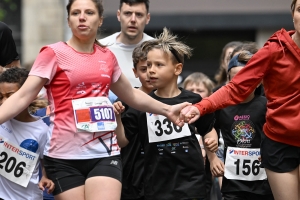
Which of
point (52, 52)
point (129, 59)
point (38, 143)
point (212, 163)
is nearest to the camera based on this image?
point (52, 52)

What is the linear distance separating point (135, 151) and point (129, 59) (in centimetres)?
164

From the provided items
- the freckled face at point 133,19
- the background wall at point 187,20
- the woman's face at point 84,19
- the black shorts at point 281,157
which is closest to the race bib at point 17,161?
the woman's face at point 84,19

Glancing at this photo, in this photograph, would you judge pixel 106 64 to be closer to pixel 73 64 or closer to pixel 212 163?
pixel 73 64

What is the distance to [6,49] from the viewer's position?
757 centimetres

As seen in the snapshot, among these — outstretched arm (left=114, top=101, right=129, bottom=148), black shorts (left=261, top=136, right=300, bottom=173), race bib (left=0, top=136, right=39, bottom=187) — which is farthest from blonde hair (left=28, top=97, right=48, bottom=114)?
black shorts (left=261, top=136, right=300, bottom=173)

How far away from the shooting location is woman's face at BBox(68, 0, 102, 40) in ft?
21.1

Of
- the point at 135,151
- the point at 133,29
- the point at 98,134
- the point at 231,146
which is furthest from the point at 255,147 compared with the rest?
the point at 133,29

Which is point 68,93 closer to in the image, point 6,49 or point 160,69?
point 160,69

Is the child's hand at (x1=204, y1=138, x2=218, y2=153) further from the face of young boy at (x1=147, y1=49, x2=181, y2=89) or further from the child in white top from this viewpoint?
the child in white top

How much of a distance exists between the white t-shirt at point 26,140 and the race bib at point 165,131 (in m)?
0.94

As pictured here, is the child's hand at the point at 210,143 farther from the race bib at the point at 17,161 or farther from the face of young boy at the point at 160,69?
the race bib at the point at 17,161

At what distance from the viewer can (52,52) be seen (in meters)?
6.28

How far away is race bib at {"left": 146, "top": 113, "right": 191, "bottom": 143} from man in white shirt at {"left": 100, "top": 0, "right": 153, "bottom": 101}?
1.66 m

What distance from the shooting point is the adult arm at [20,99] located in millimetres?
6078
